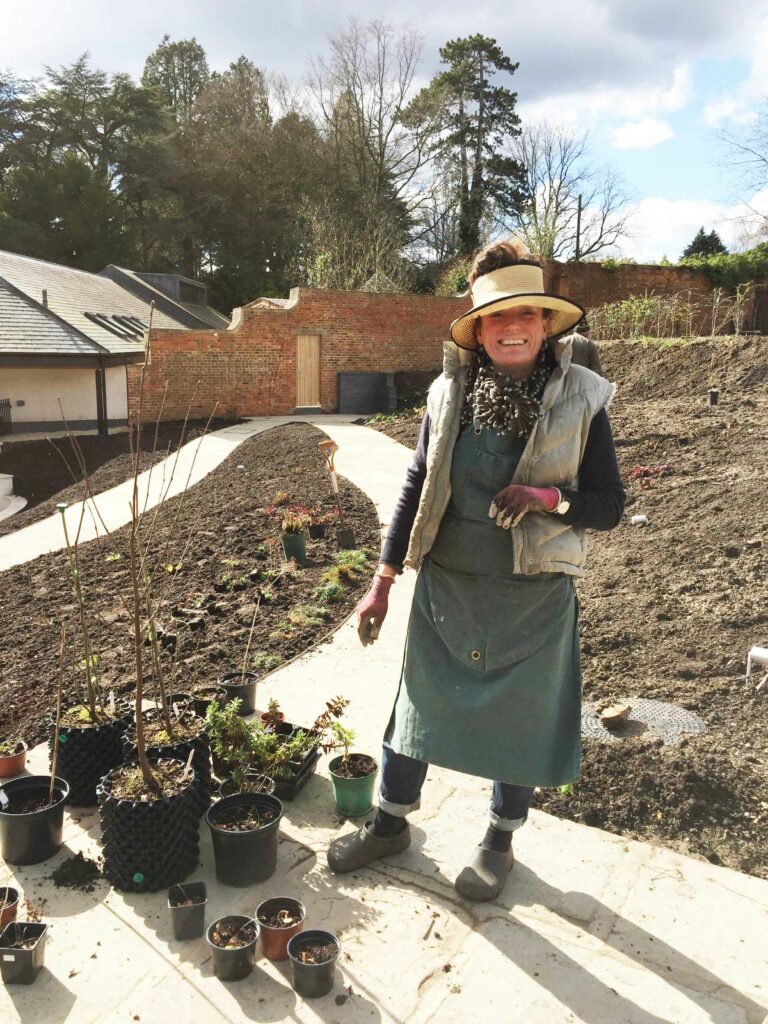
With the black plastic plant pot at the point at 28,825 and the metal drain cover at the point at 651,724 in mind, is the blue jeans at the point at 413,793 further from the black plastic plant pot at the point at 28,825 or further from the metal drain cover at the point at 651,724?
the black plastic plant pot at the point at 28,825

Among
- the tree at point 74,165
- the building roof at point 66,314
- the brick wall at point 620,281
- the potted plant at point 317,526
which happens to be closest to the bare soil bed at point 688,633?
the potted plant at point 317,526

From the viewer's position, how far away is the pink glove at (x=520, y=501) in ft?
6.32

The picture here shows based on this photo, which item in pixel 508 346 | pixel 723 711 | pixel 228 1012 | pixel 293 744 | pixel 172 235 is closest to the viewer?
pixel 228 1012

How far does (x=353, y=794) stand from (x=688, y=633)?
226cm

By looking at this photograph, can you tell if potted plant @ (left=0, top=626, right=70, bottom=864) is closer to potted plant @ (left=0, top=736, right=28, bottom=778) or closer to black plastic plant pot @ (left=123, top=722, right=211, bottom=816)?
black plastic plant pot @ (left=123, top=722, right=211, bottom=816)

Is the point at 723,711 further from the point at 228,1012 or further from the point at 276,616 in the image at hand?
the point at 276,616

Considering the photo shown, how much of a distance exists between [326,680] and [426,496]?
2.25 metres

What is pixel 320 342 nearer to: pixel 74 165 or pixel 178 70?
pixel 74 165

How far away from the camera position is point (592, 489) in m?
2.10

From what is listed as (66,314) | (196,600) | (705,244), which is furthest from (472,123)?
(196,600)

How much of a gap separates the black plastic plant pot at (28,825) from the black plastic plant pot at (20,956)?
0.45 meters

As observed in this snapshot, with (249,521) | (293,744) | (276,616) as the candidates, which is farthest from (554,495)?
(249,521)

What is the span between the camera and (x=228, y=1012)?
188 cm

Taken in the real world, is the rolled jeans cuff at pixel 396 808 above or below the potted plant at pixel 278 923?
above
